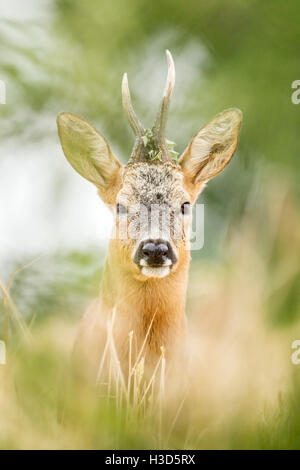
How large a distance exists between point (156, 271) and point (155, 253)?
72 millimetres

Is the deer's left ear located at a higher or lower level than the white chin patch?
higher

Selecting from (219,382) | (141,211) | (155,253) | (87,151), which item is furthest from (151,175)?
(219,382)

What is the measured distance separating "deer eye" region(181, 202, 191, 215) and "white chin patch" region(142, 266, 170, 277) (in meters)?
0.29

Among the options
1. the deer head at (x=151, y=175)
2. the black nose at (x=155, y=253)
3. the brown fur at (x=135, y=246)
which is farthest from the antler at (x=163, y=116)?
the black nose at (x=155, y=253)

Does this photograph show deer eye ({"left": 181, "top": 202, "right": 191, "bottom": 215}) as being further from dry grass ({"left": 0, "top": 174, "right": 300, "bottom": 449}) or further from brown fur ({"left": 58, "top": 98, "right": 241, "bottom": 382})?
dry grass ({"left": 0, "top": 174, "right": 300, "bottom": 449})

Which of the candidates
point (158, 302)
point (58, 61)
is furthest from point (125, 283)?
point (58, 61)

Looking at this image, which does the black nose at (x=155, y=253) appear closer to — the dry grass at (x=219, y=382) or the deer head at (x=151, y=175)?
the deer head at (x=151, y=175)

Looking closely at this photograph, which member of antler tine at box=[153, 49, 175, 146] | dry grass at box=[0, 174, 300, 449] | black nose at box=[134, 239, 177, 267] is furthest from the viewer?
antler tine at box=[153, 49, 175, 146]

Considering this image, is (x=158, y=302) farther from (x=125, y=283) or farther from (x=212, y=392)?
(x=212, y=392)

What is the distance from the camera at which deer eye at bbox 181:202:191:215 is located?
267 cm

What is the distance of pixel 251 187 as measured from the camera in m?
2.16

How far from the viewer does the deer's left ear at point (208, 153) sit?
267 centimetres

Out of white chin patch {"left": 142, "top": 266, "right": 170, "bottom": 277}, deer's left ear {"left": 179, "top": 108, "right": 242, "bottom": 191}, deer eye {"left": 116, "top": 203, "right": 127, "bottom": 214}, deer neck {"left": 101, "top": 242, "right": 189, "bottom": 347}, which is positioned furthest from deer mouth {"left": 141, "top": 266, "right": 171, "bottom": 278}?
deer's left ear {"left": 179, "top": 108, "right": 242, "bottom": 191}

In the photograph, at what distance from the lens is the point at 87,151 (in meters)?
2.75
